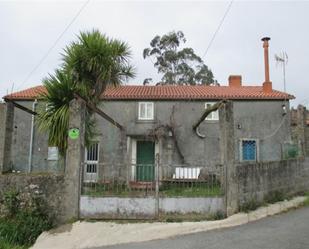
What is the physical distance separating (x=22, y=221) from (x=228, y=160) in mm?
5623

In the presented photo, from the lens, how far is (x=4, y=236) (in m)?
8.41

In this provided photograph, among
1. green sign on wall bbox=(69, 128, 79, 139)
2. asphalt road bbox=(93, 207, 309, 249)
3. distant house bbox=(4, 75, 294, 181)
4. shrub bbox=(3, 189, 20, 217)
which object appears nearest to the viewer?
asphalt road bbox=(93, 207, 309, 249)

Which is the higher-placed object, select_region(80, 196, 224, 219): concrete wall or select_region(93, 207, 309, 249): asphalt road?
select_region(80, 196, 224, 219): concrete wall

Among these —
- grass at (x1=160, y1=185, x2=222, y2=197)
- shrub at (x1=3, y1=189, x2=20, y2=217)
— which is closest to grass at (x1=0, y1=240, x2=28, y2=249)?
shrub at (x1=3, y1=189, x2=20, y2=217)

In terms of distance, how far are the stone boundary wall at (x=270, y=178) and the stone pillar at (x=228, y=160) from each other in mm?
185

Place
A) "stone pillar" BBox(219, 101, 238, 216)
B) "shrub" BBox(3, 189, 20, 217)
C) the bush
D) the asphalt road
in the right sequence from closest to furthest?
the asphalt road < the bush < "stone pillar" BBox(219, 101, 238, 216) < "shrub" BBox(3, 189, 20, 217)

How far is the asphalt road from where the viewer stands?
7.06 metres

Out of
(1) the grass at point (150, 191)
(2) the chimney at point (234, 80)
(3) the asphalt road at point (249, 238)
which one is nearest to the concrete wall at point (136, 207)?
(1) the grass at point (150, 191)

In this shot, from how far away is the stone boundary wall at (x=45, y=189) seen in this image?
8.95m

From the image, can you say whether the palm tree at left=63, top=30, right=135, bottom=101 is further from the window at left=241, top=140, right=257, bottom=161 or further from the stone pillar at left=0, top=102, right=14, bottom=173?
the window at left=241, top=140, right=257, bottom=161

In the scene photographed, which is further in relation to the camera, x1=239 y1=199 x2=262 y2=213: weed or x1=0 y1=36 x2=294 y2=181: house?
x1=0 y1=36 x2=294 y2=181: house

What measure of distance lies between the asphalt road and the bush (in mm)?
2257

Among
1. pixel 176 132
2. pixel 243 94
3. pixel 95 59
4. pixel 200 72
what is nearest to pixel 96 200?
pixel 95 59

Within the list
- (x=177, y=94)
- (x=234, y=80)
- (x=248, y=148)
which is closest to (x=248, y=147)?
(x=248, y=148)
